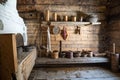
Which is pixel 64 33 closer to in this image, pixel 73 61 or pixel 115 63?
pixel 73 61

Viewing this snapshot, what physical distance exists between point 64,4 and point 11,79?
4.48 m

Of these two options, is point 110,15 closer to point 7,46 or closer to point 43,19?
point 43,19

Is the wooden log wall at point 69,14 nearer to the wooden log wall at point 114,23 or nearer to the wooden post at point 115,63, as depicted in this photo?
the wooden log wall at point 114,23

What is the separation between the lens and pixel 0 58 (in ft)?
4.79

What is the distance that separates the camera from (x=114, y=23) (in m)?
5.32

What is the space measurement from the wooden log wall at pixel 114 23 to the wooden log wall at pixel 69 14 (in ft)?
0.71

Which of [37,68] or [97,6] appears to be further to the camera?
[97,6]

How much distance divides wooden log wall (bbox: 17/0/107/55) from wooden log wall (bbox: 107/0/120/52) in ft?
0.71

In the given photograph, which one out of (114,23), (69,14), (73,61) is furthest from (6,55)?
(114,23)

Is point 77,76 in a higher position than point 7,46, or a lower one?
lower

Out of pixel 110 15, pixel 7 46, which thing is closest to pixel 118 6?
pixel 110 15

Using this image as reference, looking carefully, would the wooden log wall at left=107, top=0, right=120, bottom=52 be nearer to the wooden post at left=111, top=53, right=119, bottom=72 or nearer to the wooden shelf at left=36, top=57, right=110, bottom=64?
the wooden post at left=111, top=53, right=119, bottom=72

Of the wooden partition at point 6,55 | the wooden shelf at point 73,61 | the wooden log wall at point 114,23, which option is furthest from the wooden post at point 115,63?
the wooden partition at point 6,55

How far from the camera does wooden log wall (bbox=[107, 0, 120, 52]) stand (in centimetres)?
507
